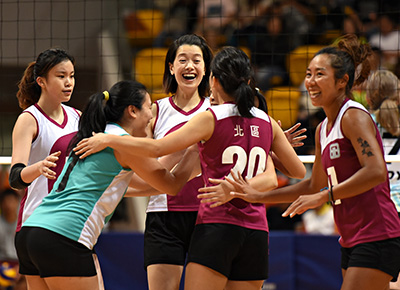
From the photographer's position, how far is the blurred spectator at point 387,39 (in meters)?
9.45

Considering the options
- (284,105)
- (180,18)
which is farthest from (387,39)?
(180,18)

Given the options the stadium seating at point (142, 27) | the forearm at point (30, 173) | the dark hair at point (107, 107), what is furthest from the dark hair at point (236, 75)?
the stadium seating at point (142, 27)

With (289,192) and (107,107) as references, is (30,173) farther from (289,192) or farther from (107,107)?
(289,192)

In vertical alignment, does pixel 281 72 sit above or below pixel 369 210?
above

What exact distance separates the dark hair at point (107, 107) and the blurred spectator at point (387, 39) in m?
6.59

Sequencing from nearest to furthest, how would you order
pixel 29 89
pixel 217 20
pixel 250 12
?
pixel 29 89 < pixel 217 20 < pixel 250 12

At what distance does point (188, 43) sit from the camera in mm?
4539

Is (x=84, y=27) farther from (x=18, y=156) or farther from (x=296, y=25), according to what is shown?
(x=18, y=156)

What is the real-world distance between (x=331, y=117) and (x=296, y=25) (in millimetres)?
6521

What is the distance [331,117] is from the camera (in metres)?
3.81

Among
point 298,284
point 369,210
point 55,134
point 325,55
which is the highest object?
point 325,55

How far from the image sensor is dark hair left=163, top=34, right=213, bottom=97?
4.57m

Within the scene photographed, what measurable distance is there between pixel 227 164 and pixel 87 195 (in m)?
0.79

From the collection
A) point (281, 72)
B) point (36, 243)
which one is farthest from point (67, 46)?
point (36, 243)
